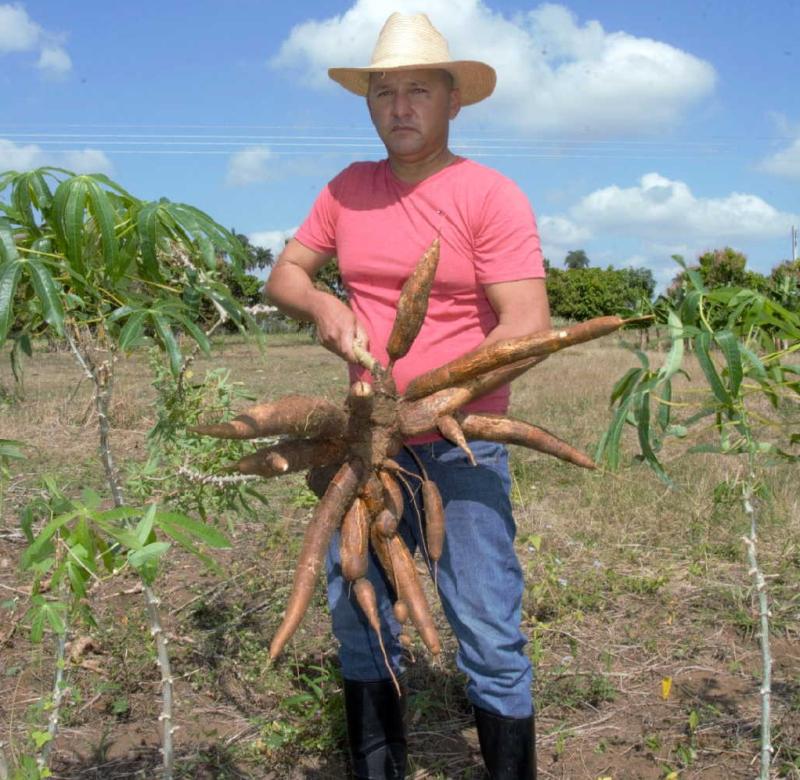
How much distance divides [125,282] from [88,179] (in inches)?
11.9

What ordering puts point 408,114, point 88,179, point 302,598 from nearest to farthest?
point 88,179 < point 302,598 < point 408,114

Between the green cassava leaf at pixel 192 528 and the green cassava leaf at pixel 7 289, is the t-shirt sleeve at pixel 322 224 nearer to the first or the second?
the green cassava leaf at pixel 7 289

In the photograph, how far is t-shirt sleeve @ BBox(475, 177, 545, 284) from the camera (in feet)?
6.01

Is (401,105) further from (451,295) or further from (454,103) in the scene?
(451,295)

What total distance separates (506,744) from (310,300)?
1.12 metres

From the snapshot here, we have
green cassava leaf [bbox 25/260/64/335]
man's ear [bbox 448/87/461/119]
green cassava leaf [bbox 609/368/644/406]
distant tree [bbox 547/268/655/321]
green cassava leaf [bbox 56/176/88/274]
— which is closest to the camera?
green cassava leaf [bbox 25/260/64/335]

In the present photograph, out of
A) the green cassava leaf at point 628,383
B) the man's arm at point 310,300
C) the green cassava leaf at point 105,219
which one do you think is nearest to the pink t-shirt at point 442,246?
the man's arm at point 310,300

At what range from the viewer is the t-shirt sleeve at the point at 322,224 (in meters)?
2.10

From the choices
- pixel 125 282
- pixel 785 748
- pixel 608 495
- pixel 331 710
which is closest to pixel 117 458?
pixel 608 495

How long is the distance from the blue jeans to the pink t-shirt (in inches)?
6.1

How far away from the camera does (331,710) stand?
241 centimetres

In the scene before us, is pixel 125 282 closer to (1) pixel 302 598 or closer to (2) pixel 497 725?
(1) pixel 302 598

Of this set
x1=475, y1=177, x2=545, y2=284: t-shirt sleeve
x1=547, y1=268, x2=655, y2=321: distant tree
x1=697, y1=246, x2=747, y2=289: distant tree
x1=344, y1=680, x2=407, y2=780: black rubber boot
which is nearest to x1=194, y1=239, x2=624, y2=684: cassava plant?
x1=475, y1=177, x2=545, y2=284: t-shirt sleeve

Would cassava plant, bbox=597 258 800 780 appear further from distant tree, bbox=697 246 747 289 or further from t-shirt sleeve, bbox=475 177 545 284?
distant tree, bbox=697 246 747 289
